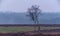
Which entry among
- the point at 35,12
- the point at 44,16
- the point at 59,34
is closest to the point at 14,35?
the point at 59,34

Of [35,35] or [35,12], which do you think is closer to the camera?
[35,35]

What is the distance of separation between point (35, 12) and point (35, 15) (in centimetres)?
38

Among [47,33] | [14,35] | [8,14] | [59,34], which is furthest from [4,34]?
[8,14]

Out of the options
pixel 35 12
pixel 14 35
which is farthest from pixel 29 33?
pixel 35 12

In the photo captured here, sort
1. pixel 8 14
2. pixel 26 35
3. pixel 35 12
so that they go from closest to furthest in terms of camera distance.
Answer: pixel 26 35 → pixel 35 12 → pixel 8 14

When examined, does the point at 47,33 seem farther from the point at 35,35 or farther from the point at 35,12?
the point at 35,12

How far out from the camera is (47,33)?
134 inches

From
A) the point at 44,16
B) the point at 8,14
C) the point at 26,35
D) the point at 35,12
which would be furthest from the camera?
the point at 44,16

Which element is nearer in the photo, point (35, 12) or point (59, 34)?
point (59, 34)

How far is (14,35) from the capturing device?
3.38 metres

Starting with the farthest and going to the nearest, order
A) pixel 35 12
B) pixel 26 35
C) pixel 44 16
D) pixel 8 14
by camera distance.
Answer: pixel 44 16, pixel 8 14, pixel 35 12, pixel 26 35

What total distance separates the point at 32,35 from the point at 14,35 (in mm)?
361

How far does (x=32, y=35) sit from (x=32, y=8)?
11.9 m

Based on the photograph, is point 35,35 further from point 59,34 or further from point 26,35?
point 59,34
